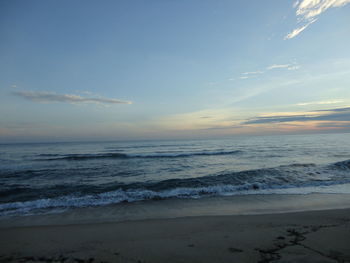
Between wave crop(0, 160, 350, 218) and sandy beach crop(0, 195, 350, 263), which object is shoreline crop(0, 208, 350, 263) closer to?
sandy beach crop(0, 195, 350, 263)

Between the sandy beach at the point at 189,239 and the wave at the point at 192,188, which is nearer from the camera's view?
the sandy beach at the point at 189,239

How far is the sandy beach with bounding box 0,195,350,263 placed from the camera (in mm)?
3258

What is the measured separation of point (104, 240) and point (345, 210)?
7.13 meters

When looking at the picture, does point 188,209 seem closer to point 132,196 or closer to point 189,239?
point 189,239

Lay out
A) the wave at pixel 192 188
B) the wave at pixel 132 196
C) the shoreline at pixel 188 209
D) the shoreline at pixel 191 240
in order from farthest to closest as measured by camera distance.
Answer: the wave at pixel 192 188, the wave at pixel 132 196, the shoreline at pixel 188 209, the shoreline at pixel 191 240

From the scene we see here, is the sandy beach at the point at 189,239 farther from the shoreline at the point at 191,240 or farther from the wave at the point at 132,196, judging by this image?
the wave at the point at 132,196

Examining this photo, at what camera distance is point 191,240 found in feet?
12.6

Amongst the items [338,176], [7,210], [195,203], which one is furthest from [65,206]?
[338,176]

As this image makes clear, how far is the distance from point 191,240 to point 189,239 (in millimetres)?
66

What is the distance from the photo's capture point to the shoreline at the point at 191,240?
10.6 feet

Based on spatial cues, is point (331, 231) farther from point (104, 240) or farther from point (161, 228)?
point (104, 240)

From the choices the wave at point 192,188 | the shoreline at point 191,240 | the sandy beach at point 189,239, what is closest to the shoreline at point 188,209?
the sandy beach at point 189,239

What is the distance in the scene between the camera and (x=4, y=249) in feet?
12.3

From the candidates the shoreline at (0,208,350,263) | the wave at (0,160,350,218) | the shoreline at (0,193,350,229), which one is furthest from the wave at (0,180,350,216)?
the shoreline at (0,208,350,263)
